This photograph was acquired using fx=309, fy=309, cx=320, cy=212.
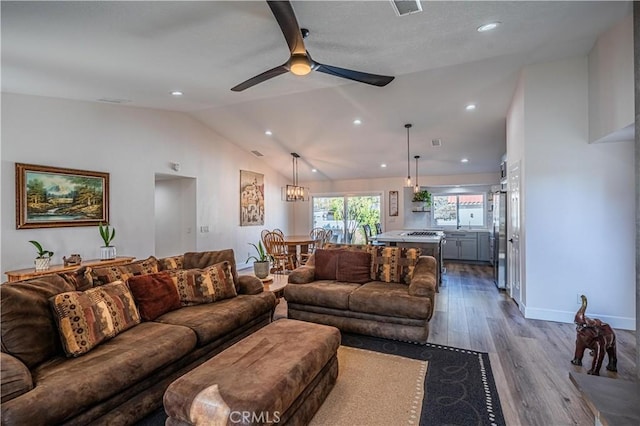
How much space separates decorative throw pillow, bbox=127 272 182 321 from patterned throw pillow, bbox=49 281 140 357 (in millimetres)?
146

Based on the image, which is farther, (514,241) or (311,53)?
(514,241)

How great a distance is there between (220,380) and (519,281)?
4293 millimetres

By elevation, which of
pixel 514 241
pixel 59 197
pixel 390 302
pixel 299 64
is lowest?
pixel 390 302

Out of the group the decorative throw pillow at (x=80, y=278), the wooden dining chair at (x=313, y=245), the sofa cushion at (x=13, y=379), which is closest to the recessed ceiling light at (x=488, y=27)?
the decorative throw pillow at (x=80, y=278)

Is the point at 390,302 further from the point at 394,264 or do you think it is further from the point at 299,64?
the point at 299,64

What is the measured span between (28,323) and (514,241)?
5385 mm

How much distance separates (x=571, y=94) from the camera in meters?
3.78

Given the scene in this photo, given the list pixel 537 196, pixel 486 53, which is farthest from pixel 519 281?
pixel 486 53

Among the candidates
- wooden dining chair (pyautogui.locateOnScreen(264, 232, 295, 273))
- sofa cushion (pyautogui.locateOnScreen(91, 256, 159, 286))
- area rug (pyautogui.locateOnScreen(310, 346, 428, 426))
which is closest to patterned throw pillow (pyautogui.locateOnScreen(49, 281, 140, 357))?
sofa cushion (pyautogui.locateOnScreen(91, 256, 159, 286))

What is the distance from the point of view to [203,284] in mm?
3021

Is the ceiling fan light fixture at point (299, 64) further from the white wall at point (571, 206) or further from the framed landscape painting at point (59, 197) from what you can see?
the framed landscape painting at point (59, 197)

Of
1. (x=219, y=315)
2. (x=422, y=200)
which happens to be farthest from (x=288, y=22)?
(x=422, y=200)

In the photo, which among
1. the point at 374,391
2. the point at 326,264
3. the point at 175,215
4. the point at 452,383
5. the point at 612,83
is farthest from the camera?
the point at 175,215

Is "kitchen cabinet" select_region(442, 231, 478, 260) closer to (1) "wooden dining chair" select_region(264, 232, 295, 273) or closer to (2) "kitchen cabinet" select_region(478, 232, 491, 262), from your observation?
(2) "kitchen cabinet" select_region(478, 232, 491, 262)
